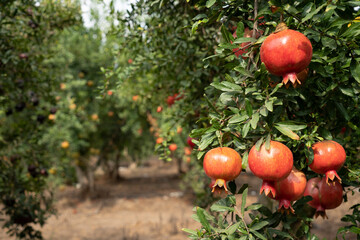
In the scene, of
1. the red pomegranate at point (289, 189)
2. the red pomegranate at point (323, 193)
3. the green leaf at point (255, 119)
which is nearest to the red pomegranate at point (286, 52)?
the green leaf at point (255, 119)

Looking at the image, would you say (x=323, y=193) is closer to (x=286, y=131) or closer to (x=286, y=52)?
(x=286, y=131)

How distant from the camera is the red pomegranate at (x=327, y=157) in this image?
118 cm

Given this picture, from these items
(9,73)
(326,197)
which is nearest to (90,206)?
(9,73)

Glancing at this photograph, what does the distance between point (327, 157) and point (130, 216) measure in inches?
324

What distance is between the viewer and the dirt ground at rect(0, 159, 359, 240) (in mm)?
6684

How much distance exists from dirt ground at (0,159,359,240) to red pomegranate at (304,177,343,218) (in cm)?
276

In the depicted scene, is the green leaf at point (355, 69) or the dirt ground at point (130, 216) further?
the dirt ground at point (130, 216)

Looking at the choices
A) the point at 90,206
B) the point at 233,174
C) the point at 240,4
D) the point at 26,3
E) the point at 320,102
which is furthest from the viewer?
the point at 90,206

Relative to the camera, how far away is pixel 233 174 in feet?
3.63

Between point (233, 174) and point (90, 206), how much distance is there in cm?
1018

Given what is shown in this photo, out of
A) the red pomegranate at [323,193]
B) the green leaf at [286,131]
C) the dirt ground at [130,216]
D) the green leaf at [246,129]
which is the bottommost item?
the dirt ground at [130,216]

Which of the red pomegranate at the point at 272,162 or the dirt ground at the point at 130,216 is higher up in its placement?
the red pomegranate at the point at 272,162

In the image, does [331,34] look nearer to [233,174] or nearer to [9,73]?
[233,174]

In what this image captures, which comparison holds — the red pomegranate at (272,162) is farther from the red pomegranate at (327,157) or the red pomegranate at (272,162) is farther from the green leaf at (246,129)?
the red pomegranate at (327,157)
